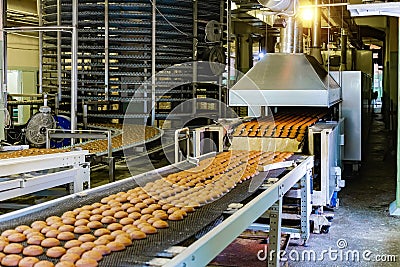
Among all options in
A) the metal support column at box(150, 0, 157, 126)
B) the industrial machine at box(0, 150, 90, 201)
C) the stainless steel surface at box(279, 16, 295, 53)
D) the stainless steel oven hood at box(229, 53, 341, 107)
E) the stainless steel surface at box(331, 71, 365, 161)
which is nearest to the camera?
the industrial machine at box(0, 150, 90, 201)

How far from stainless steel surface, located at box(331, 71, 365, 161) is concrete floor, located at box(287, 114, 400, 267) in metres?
0.44

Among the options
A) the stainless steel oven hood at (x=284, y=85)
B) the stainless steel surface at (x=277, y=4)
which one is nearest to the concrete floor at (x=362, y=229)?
the stainless steel oven hood at (x=284, y=85)

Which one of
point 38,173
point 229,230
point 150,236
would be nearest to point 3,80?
point 38,173

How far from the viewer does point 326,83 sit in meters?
4.34

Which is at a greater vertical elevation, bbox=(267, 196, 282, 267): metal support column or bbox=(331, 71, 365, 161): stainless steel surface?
bbox=(331, 71, 365, 161): stainless steel surface

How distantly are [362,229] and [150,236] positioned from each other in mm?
2665

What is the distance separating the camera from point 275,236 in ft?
9.21

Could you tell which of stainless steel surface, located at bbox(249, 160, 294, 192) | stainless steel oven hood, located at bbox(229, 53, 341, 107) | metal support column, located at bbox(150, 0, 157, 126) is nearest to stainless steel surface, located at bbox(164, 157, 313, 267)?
stainless steel surface, located at bbox(249, 160, 294, 192)

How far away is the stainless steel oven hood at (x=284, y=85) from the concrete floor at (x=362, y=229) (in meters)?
1.02

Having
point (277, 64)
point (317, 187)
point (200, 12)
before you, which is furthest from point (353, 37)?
point (317, 187)

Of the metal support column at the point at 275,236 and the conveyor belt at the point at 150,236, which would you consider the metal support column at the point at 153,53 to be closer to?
the conveyor belt at the point at 150,236

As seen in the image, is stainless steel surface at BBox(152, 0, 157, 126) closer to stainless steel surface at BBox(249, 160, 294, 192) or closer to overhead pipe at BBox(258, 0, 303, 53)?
overhead pipe at BBox(258, 0, 303, 53)

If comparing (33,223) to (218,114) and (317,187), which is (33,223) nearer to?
(317,187)

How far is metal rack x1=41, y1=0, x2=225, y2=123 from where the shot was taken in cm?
678
